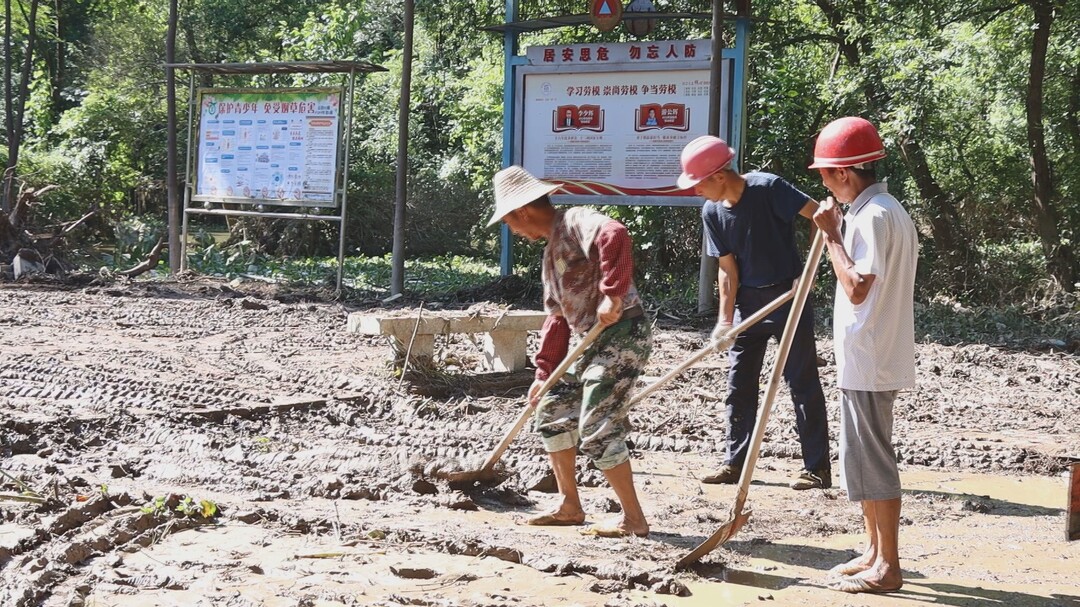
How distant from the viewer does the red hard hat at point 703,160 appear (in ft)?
16.7

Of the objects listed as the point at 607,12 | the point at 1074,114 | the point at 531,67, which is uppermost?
the point at 607,12

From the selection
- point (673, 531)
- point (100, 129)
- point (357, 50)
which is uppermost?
point (357, 50)

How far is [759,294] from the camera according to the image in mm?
5668

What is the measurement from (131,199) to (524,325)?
58.7 feet

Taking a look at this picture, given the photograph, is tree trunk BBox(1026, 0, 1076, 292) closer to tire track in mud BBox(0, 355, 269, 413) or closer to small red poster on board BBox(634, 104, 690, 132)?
small red poster on board BBox(634, 104, 690, 132)

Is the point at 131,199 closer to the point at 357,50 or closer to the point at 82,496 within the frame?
the point at 357,50

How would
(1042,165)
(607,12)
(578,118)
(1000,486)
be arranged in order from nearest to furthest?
(1000,486)
(607,12)
(578,118)
(1042,165)

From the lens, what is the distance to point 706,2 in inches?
574

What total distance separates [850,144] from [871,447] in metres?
1.05

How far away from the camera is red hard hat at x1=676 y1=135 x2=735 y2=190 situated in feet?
16.7

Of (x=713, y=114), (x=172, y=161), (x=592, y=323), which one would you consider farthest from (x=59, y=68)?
(x=592, y=323)

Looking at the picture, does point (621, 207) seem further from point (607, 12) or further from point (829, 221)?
point (829, 221)

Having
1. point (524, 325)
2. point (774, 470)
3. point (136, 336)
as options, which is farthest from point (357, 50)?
point (774, 470)

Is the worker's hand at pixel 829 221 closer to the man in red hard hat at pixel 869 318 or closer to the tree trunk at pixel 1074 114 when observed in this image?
the man in red hard hat at pixel 869 318
